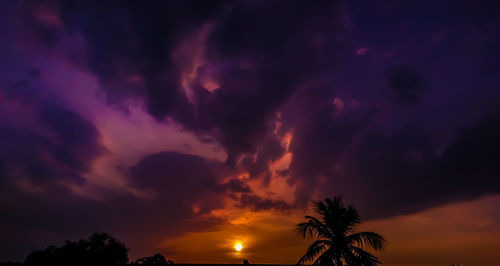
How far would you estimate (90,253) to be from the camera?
31.5 metres

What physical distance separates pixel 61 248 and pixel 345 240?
2732 centimetres

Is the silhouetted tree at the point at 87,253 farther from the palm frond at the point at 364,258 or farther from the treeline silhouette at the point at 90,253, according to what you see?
the palm frond at the point at 364,258

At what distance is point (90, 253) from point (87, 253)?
1.52ft

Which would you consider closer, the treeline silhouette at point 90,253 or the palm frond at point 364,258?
the palm frond at point 364,258

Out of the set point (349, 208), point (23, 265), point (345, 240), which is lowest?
point (23, 265)

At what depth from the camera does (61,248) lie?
29.8m

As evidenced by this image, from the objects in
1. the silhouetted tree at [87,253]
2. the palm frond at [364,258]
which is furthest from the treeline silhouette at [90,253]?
the palm frond at [364,258]

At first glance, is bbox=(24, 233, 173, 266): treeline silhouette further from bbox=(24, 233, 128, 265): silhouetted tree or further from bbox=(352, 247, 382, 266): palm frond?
bbox=(352, 247, 382, 266): palm frond

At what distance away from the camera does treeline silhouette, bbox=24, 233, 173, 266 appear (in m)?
28.8

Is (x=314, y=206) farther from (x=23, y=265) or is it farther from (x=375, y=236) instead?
(x=23, y=265)

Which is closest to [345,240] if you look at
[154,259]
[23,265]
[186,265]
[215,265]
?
[215,265]

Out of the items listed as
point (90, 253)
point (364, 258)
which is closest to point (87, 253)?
point (90, 253)

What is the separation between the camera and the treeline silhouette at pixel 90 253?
94.6 feet

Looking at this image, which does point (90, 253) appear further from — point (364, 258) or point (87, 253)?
point (364, 258)
